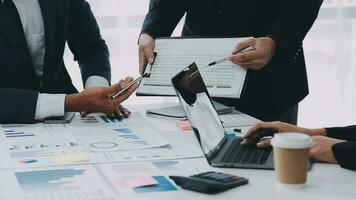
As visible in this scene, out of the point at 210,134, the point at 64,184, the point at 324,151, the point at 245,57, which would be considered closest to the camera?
the point at 64,184

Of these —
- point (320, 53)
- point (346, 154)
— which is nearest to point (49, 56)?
point (346, 154)

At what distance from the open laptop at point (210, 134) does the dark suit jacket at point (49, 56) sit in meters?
0.58

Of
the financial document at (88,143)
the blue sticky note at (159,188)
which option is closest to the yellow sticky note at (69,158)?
the financial document at (88,143)

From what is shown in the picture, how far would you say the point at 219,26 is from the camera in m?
2.44

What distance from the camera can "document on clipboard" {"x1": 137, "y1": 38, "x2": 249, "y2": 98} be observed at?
6.90 feet

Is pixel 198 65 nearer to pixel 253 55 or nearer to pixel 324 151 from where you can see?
pixel 253 55

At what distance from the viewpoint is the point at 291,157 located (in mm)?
1303

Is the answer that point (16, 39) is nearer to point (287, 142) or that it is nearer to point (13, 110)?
point (13, 110)

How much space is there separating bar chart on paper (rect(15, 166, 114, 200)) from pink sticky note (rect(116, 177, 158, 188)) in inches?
1.5

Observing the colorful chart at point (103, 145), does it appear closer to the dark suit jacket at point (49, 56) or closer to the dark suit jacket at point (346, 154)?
the dark suit jacket at point (49, 56)

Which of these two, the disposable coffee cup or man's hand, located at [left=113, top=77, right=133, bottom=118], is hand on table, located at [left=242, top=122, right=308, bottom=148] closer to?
the disposable coffee cup

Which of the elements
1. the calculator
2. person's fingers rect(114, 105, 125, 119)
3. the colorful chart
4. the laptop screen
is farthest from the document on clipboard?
the calculator

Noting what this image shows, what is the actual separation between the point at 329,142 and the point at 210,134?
30 cm

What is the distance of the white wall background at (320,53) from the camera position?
3.39m
